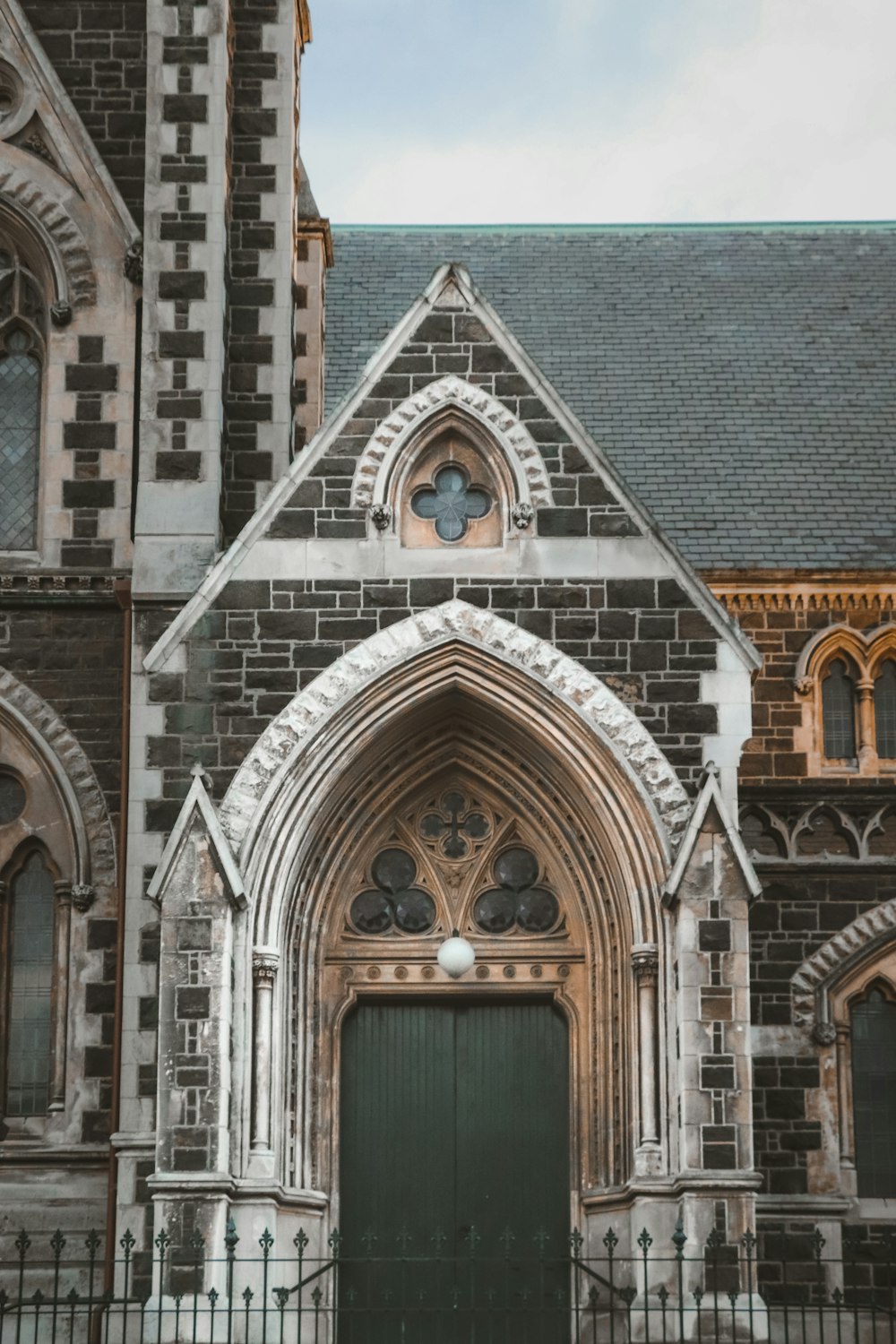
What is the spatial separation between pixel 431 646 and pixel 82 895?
3772 mm

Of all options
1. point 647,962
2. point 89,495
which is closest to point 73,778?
point 89,495

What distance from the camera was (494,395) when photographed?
18.6m

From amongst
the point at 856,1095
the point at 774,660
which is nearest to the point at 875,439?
the point at 774,660

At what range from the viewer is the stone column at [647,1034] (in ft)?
56.9

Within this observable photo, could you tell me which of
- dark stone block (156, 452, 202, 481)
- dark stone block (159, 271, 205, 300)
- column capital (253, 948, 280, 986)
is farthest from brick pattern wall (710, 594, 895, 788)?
column capital (253, 948, 280, 986)

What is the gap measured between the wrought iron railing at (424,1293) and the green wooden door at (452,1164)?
29 millimetres

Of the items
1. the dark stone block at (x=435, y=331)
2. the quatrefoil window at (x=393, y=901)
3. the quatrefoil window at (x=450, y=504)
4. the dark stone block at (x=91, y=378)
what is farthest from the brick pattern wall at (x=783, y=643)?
the dark stone block at (x=91, y=378)

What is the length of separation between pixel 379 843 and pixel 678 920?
3.04 metres

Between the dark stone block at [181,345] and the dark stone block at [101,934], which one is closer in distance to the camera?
the dark stone block at [101,934]

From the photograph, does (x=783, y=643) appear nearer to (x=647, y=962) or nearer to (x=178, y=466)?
(x=647, y=962)

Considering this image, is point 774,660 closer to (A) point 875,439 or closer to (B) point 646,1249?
(A) point 875,439

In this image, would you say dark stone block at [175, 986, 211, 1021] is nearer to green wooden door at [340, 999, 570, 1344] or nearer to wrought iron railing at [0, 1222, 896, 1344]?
wrought iron railing at [0, 1222, 896, 1344]

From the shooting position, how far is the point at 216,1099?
55.7ft

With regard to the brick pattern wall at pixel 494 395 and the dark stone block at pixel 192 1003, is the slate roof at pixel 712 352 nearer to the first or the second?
the brick pattern wall at pixel 494 395
